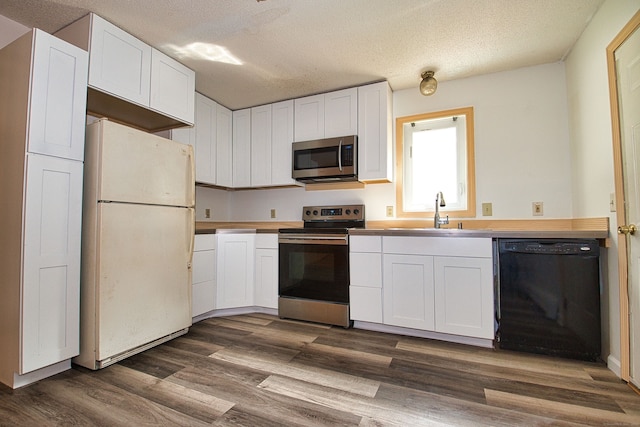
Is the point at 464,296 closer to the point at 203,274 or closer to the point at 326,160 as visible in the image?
the point at 326,160

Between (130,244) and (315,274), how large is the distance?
58.8 inches

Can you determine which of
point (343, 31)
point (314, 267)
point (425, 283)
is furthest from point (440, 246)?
point (343, 31)

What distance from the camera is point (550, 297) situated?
196 cm

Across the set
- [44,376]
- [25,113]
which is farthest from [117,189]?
[44,376]

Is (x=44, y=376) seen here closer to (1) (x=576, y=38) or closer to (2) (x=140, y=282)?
(2) (x=140, y=282)

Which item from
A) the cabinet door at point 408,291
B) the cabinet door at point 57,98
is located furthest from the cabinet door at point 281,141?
the cabinet door at point 57,98

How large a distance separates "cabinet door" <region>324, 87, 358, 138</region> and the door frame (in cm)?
180

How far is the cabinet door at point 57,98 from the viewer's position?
5.43ft

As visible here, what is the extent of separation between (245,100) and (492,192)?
2.70m

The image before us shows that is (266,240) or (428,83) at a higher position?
(428,83)

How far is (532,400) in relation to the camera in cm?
149

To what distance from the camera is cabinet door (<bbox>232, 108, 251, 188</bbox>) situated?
3.40m

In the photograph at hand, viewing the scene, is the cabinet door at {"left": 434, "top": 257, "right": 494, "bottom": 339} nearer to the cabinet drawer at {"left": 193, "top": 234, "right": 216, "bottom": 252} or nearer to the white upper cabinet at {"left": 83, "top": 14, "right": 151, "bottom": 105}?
the cabinet drawer at {"left": 193, "top": 234, "right": 216, "bottom": 252}

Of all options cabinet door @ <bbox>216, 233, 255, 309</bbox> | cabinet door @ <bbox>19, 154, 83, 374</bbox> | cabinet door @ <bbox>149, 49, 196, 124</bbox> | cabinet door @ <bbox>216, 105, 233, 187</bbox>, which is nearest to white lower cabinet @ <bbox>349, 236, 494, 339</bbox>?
cabinet door @ <bbox>216, 233, 255, 309</bbox>
